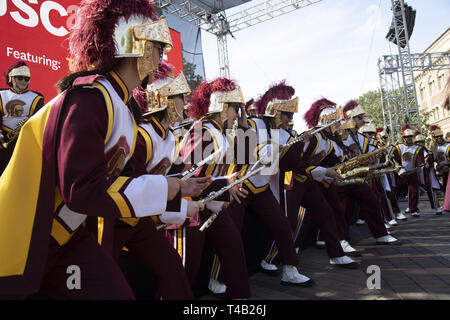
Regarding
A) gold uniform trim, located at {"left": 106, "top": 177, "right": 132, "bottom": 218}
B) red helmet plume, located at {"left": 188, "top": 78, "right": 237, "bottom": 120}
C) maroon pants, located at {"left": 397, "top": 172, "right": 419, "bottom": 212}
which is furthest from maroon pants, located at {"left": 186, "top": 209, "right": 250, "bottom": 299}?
maroon pants, located at {"left": 397, "top": 172, "right": 419, "bottom": 212}

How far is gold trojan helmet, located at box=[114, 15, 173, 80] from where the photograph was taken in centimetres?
173

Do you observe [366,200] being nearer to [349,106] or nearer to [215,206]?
[349,106]

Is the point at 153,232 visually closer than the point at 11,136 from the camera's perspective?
Yes

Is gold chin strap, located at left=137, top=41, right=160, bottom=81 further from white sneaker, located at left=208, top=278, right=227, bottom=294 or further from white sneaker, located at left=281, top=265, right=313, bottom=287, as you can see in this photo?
white sneaker, located at left=281, top=265, right=313, bottom=287

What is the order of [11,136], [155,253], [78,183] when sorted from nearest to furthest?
[78,183] → [155,253] → [11,136]

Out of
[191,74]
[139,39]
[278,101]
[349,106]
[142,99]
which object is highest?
[191,74]

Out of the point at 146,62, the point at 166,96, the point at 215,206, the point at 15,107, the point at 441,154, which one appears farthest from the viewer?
the point at 441,154

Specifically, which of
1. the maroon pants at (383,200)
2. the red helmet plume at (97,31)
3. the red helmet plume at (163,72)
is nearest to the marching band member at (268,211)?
the red helmet plume at (163,72)

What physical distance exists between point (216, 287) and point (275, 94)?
8.13 ft

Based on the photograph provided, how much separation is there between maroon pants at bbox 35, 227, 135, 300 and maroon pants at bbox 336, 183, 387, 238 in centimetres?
450

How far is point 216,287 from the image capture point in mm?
3715

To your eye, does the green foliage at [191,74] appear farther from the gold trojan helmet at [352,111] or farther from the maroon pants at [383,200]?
the maroon pants at [383,200]

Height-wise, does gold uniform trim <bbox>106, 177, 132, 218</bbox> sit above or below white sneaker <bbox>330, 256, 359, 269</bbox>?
above

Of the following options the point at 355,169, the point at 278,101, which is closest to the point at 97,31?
the point at 278,101
